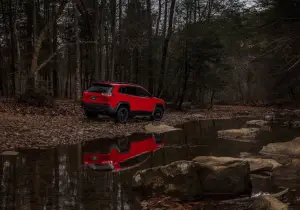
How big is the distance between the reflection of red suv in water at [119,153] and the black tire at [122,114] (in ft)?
14.6

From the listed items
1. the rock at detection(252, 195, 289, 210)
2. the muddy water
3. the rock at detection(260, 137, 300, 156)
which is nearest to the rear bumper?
the muddy water

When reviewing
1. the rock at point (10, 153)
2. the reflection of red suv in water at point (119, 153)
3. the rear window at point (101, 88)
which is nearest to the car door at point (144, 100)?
the rear window at point (101, 88)

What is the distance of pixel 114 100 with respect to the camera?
53.9 ft

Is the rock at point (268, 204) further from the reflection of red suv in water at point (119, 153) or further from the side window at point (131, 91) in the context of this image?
the side window at point (131, 91)

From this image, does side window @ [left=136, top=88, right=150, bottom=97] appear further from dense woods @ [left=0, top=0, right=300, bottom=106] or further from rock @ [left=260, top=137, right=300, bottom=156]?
rock @ [left=260, top=137, right=300, bottom=156]

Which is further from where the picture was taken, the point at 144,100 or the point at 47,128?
the point at 144,100

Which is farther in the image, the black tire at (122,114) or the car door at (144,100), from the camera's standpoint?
the car door at (144,100)

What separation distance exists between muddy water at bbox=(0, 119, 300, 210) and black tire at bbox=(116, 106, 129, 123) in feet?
13.7

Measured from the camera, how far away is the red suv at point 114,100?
53.4 ft

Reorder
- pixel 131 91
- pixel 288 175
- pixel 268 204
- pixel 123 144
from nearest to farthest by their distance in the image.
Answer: pixel 268 204 < pixel 288 175 < pixel 123 144 < pixel 131 91

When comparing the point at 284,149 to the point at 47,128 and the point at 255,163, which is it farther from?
the point at 47,128

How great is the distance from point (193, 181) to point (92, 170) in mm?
2587

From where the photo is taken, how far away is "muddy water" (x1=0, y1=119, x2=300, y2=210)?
5.52 meters

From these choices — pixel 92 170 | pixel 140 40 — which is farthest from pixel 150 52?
pixel 92 170
